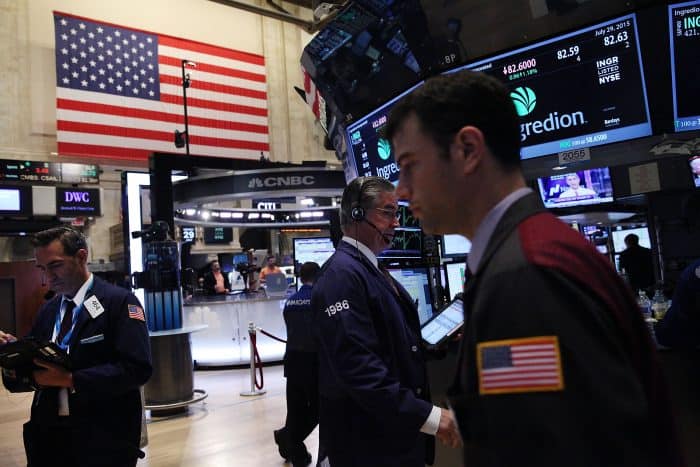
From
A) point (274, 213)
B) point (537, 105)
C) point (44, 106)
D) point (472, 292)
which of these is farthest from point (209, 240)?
point (472, 292)

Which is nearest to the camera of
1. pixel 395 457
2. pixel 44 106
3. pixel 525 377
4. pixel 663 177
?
pixel 525 377

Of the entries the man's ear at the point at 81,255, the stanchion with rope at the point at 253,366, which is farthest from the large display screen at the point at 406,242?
the stanchion with rope at the point at 253,366

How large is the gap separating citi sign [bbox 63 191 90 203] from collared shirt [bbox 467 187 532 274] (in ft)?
45.3

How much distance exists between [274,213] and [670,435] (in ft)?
43.1

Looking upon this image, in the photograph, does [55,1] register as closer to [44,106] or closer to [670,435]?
[44,106]

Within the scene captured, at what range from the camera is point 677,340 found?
2336 mm

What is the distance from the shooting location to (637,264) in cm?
455

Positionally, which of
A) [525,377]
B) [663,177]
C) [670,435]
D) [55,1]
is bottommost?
[670,435]

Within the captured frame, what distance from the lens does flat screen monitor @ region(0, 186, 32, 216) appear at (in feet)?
39.6

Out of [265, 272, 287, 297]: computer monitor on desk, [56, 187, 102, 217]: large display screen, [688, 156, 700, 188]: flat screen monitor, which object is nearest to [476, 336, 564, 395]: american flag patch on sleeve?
[688, 156, 700, 188]: flat screen monitor

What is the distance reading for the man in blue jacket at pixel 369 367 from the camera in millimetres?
1750

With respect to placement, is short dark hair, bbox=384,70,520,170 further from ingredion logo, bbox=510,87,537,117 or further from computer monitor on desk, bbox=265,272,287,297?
computer monitor on desk, bbox=265,272,287,297

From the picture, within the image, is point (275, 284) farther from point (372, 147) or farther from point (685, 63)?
point (685, 63)

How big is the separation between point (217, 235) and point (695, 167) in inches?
629
